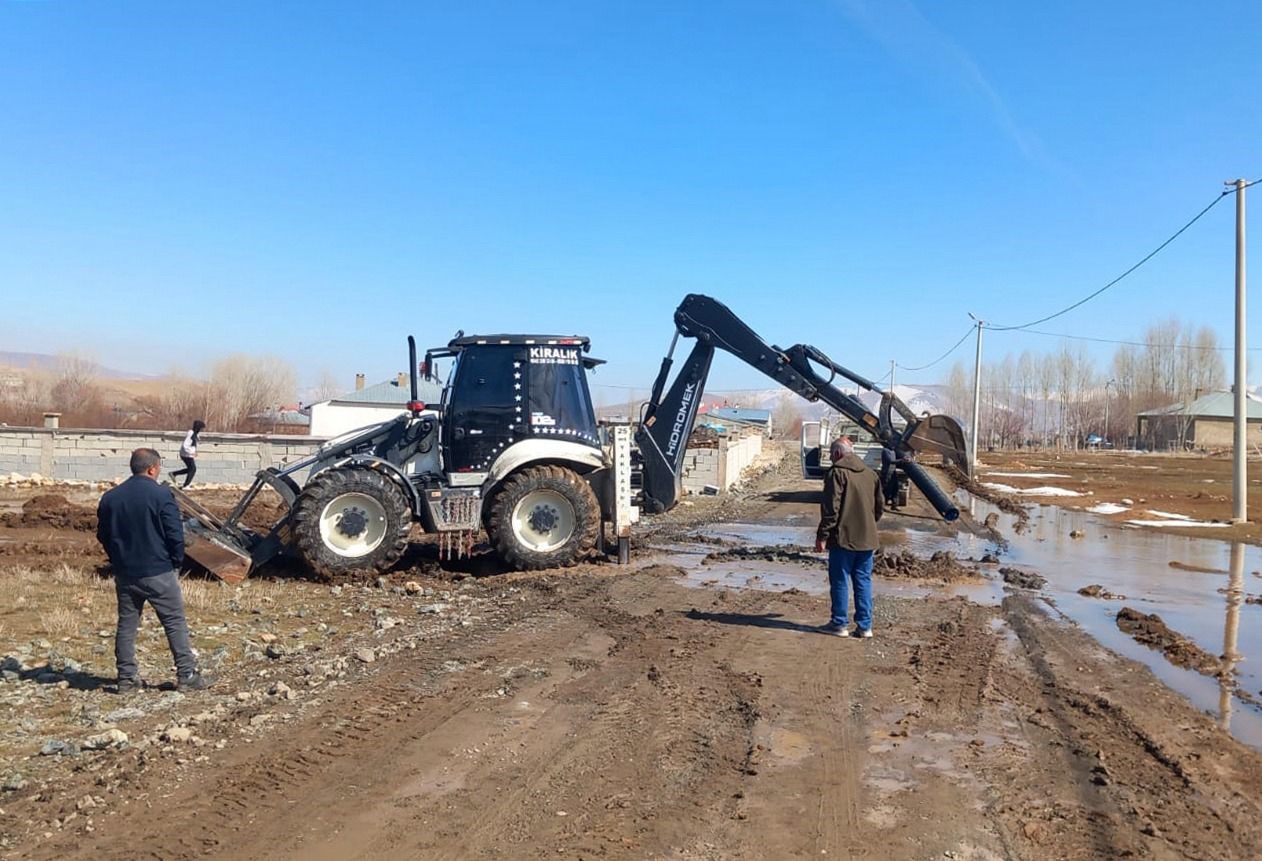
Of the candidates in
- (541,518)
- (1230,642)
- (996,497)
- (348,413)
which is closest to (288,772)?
(541,518)

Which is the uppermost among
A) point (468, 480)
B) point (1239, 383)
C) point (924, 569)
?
point (1239, 383)

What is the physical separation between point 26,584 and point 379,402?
139ft

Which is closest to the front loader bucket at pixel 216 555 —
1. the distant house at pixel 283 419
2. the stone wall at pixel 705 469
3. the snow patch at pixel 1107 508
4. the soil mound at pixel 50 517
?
the soil mound at pixel 50 517

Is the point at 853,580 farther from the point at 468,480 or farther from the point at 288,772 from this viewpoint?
the point at 288,772

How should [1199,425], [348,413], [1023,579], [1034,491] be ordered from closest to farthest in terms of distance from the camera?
[1023,579]
[1034,491]
[348,413]
[1199,425]

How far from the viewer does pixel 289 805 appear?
4527mm

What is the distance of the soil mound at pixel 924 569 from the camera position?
39.3 ft

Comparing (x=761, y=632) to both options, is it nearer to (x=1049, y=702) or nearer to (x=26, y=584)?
(x=1049, y=702)

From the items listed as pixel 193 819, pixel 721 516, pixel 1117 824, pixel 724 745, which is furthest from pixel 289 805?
pixel 721 516

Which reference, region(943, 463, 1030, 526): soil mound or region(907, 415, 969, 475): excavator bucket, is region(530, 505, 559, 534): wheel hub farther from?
region(943, 463, 1030, 526): soil mound

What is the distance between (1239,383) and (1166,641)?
1397 centimetres

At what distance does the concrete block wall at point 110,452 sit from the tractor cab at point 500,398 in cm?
1343

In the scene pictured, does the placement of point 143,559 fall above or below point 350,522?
above

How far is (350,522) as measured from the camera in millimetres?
10625
